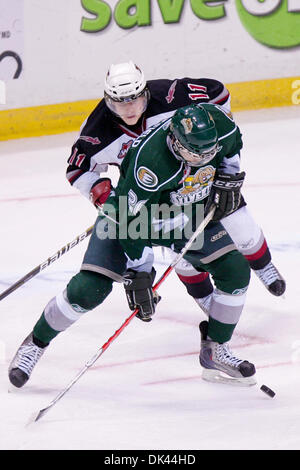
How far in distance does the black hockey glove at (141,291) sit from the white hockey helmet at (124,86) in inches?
31.5

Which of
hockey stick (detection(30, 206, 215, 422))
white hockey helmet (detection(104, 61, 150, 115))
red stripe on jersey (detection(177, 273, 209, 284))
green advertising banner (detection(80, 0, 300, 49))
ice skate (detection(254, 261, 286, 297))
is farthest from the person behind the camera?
green advertising banner (detection(80, 0, 300, 49))

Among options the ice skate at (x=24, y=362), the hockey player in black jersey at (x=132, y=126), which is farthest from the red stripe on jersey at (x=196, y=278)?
the ice skate at (x=24, y=362)

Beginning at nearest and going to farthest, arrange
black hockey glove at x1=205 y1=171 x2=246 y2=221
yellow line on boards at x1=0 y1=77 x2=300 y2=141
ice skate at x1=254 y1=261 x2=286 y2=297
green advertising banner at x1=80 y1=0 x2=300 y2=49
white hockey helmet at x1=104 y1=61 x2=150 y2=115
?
black hockey glove at x1=205 y1=171 x2=246 y2=221
white hockey helmet at x1=104 y1=61 x2=150 y2=115
ice skate at x1=254 y1=261 x2=286 y2=297
green advertising banner at x1=80 y1=0 x2=300 y2=49
yellow line on boards at x1=0 y1=77 x2=300 y2=141

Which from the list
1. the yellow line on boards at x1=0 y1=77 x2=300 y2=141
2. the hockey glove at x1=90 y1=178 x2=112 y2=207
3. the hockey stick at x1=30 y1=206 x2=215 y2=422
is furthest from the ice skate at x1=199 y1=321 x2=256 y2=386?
the yellow line on boards at x1=0 y1=77 x2=300 y2=141

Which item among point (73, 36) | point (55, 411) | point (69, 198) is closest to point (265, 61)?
point (73, 36)

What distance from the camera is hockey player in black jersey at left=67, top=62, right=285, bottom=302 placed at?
12.5 ft

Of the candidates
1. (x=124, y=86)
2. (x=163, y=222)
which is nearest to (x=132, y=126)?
(x=124, y=86)

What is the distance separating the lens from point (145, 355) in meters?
3.97

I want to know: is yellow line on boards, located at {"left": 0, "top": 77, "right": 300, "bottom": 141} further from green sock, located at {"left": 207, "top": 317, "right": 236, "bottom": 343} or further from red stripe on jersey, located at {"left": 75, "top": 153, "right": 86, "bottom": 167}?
green sock, located at {"left": 207, "top": 317, "right": 236, "bottom": 343}

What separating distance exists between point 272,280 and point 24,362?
4.12 ft

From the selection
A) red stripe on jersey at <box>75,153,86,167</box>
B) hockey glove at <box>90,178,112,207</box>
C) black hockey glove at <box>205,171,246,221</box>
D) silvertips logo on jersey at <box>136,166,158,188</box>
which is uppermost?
silvertips logo on jersey at <box>136,166,158,188</box>

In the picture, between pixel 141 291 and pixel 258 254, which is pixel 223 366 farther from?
pixel 258 254

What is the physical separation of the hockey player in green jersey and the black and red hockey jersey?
1.14 ft

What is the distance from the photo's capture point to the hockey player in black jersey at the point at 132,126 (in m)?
3.81
